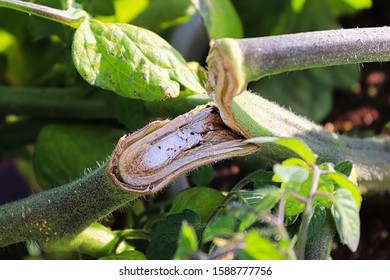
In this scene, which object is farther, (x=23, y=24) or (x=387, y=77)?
(x=387, y=77)

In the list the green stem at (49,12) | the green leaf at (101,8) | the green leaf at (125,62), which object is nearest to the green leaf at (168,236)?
the green leaf at (125,62)

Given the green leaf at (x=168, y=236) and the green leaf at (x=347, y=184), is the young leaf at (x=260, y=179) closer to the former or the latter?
the green leaf at (x=168, y=236)

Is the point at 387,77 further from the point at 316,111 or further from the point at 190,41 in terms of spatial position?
the point at 190,41

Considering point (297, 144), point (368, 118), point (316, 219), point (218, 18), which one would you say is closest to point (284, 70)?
point (297, 144)
